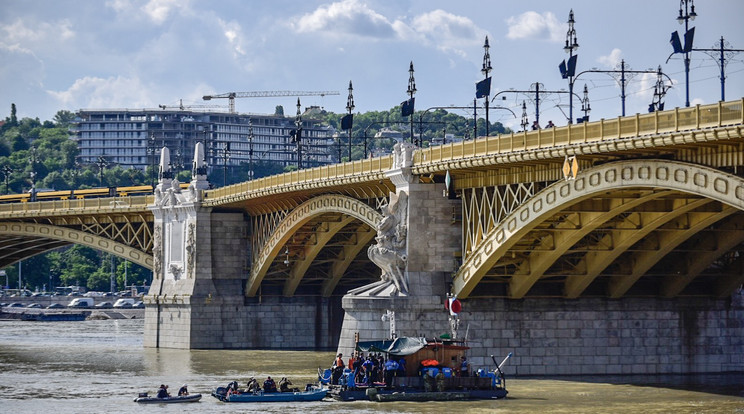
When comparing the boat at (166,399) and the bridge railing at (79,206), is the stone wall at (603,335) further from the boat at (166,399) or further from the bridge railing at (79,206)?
the bridge railing at (79,206)

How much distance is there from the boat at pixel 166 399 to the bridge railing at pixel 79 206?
50.6m

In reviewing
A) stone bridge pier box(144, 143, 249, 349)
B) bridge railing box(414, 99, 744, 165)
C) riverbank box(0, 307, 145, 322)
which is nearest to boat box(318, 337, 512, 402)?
bridge railing box(414, 99, 744, 165)

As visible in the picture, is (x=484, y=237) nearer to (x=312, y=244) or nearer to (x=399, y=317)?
(x=399, y=317)

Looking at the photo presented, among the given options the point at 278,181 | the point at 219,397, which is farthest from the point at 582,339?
the point at 278,181

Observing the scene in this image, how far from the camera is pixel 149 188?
128125mm

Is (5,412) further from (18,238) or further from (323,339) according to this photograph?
(18,238)

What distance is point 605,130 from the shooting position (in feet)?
198

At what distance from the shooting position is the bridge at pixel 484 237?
59.9m

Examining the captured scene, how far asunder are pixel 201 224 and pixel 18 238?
35.9 m

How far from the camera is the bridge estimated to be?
5988cm

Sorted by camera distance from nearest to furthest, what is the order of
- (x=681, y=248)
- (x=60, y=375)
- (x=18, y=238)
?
1. (x=681, y=248)
2. (x=60, y=375)
3. (x=18, y=238)

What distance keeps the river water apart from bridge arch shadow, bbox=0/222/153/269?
1393 cm

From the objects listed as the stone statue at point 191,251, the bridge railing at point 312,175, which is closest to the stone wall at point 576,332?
the bridge railing at point 312,175

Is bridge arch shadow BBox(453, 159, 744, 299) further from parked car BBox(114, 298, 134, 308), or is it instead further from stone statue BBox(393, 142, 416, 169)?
parked car BBox(114, 298, 134, 308)
